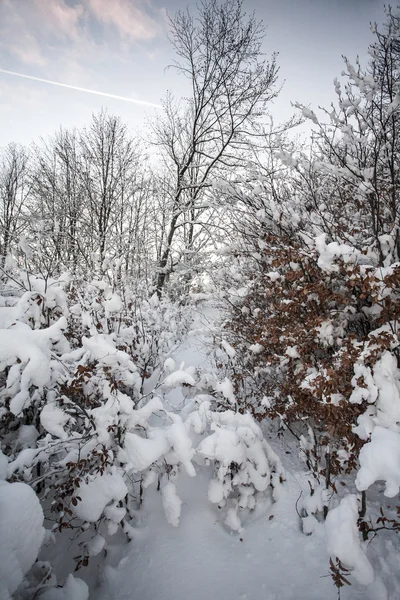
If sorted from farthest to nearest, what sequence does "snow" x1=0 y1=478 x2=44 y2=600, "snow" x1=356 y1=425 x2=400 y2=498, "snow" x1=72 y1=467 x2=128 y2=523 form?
"snow" x1=72 y1=467 x2=128 y2=523 < "snow" x1=356 y1=425 x2=400 y2=498 < "snow" x1=0 y1=478 x2=44 y2=600

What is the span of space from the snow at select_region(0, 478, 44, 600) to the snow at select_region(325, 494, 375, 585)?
197cm

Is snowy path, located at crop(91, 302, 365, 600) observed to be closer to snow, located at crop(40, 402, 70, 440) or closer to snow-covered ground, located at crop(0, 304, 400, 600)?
snow-covered ground, located at crop(0, 304, 400, 600)

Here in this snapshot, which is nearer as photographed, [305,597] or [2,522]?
[2,522]

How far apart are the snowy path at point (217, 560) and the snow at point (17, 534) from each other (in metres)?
1.23

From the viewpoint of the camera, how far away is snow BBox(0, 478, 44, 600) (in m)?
1.31

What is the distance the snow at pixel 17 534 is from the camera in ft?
4.31

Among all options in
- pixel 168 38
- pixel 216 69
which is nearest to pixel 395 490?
pixel 216 69

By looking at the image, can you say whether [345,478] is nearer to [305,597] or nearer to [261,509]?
[261,509]

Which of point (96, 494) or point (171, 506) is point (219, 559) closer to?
point (171, 506)

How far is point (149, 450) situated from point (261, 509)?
1.48 metres

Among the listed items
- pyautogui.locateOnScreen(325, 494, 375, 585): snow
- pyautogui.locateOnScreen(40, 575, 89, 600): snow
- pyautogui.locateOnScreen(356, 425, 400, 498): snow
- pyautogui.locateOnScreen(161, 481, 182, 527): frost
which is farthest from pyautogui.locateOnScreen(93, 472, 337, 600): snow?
pyautogui.locateOnScreen(356, 425, 400, 498): snow

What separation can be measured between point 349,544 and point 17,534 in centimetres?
215

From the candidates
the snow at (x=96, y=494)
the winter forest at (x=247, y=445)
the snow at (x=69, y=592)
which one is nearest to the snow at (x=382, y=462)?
the winter forest at (x=247, y=445)

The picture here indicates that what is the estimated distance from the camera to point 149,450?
232 centimetres
